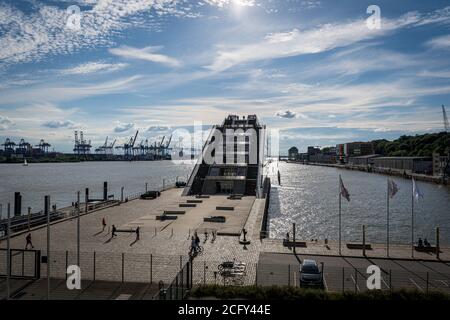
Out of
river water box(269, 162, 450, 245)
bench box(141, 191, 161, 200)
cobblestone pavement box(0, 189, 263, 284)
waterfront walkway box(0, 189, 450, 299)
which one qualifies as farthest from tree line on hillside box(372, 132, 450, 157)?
waterfront walkway box(0, 189, 450, 299)

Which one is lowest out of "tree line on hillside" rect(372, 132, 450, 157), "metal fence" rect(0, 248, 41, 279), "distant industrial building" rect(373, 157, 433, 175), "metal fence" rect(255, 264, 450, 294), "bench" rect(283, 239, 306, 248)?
"metal fence" rect(255, 264, 450, 294)

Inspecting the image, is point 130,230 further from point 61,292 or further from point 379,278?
point 379,278

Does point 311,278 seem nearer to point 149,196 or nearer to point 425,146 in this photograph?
point 149,196

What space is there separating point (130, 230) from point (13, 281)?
38.8 ft

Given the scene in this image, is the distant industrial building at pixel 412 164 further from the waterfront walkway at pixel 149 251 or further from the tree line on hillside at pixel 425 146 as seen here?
the waterfront walkway at pixel 149 251

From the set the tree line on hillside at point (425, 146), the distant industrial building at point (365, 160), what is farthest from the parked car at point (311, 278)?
the distant industrial building at point (365, 160)

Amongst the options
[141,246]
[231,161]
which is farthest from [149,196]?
[141,246]

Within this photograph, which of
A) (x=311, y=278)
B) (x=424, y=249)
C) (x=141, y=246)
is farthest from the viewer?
(x=141, y=246)

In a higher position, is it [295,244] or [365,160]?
[365,160]

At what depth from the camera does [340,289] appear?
15312mm

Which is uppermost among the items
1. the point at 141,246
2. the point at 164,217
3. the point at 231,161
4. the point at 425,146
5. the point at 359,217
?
the point at 425,146

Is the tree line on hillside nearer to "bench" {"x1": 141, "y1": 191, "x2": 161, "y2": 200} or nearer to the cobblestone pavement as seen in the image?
"bench" {"x1": 141, "y1": 191, "x2": 161, "y2": 200}

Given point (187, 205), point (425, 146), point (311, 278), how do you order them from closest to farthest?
point (311, 278), point (187, 205), point (425, 146)
